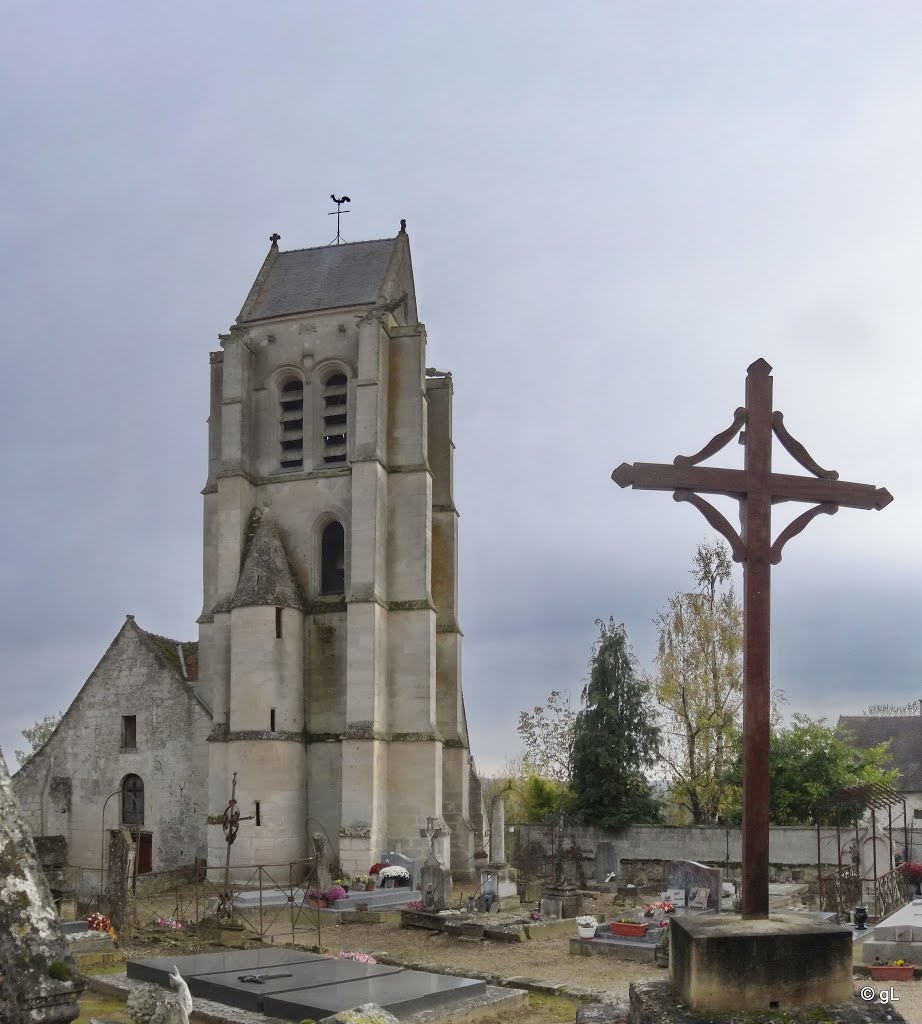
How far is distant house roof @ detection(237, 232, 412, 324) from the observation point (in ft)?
107

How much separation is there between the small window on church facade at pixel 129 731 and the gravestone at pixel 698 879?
1646 cm

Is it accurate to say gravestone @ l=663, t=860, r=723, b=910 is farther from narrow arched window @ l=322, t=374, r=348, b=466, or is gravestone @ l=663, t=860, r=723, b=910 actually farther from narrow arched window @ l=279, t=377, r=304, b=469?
narrow arched window @ l=279, t=377, r=304, b=469

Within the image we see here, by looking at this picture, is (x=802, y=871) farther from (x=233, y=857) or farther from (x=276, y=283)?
(x=276, y=283)

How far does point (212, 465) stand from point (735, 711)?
1919cm

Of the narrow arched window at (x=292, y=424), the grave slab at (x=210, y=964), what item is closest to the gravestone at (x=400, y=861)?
the narrow arched window at (x=292, y=424)

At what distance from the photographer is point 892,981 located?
44.5 ft

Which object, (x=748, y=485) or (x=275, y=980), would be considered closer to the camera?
(x=748, y=485)

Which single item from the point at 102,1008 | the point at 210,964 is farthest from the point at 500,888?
the point at 102,1008

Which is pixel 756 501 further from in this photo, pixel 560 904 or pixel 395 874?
pixel 395 874

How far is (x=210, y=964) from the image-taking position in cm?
1159

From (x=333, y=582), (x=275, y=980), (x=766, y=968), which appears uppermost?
(x=333, y=582)

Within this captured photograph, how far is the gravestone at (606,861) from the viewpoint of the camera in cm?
3017

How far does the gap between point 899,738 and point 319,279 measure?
31.7 meters

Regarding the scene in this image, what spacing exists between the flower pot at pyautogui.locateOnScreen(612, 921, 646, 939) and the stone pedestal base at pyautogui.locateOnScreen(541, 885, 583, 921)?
3.52 metres
